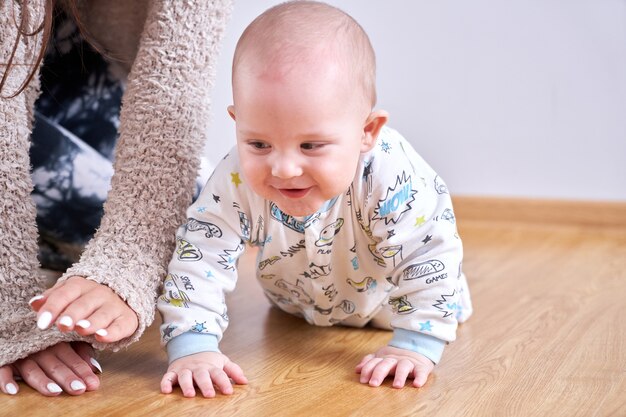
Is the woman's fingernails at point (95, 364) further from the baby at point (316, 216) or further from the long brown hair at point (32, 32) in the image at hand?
the long brown hair at point (32, 32)

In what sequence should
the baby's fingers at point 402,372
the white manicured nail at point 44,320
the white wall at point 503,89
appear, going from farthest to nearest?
the white wall at point 503,89 → the baby's fingers at point 402,372 → the white manicured nail at point 44,320

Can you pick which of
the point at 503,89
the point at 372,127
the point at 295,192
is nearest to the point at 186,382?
the point at 295,192

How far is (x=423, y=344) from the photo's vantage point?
95cm

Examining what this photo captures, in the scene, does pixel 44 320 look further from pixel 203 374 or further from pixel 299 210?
pixel 299 210

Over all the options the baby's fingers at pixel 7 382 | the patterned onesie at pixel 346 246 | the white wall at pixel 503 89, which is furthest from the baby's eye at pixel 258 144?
the white wall at pixel 503 89

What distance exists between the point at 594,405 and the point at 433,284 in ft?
0.71

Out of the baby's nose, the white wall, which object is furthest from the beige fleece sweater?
the white wall

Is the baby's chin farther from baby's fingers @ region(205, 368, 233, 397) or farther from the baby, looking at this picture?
baby's fingers @ region(205, 368, 233, 397)

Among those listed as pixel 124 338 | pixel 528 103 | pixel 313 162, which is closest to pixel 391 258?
pixel 313 162

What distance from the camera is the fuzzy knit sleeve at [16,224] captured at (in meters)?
0.88

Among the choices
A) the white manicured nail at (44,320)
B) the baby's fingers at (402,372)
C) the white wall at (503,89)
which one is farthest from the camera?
the white wall at (503,89)

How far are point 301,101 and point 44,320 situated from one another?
1.08 ft

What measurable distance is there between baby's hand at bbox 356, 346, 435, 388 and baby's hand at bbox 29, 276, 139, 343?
0.26m

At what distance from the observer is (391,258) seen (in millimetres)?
979
